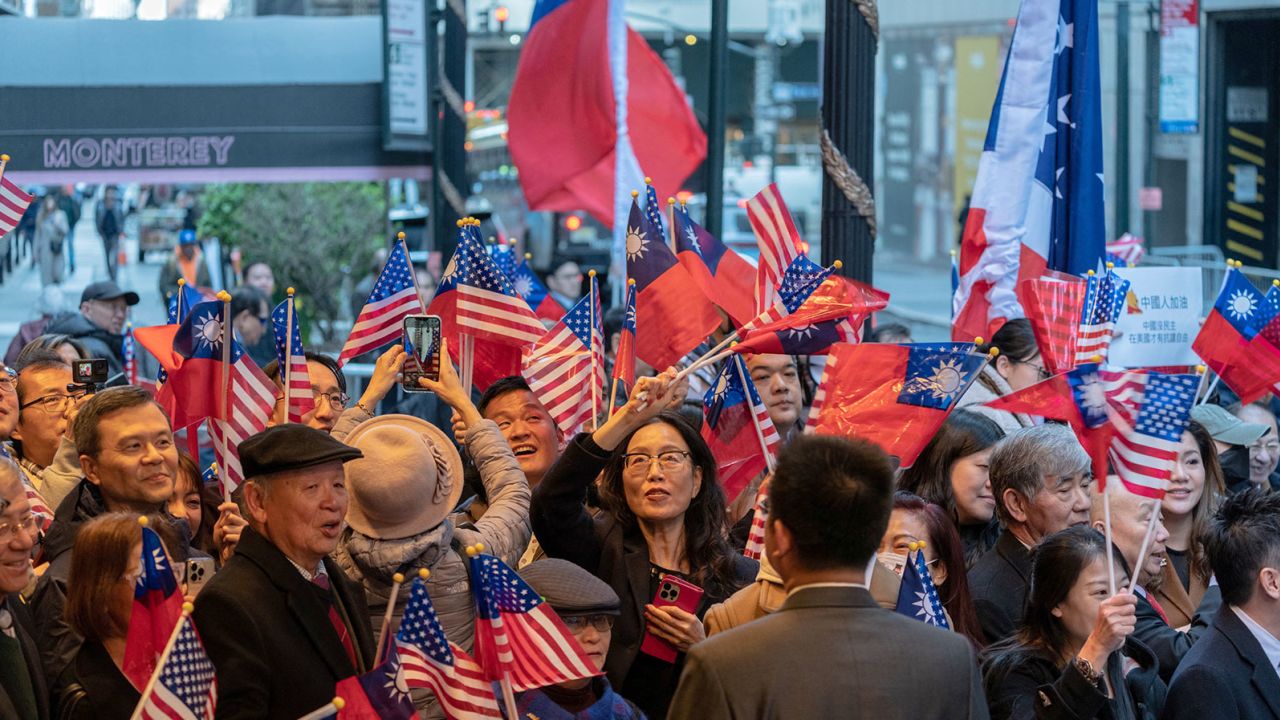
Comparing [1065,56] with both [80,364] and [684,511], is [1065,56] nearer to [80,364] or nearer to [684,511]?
[684,511]

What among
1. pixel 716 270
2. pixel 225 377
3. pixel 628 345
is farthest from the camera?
pixel 716 270

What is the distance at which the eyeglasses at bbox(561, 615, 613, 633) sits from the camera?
527 centimetres

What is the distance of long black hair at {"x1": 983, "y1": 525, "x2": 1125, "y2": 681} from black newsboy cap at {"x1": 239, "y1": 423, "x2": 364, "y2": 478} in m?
2.06

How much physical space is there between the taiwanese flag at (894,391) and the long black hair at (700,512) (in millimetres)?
453

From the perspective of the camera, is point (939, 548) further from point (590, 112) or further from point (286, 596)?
point (590, 112)

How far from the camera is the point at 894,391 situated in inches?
257

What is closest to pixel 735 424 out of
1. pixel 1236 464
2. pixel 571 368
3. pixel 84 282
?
pixel 571 368

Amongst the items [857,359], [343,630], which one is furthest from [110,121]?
[343,630]

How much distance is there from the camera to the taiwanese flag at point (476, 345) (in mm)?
7293

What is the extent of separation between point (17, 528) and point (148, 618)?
1.39 ft

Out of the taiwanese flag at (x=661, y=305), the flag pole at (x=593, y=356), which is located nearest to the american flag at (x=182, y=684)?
the flag pole at (x=593, y=356)

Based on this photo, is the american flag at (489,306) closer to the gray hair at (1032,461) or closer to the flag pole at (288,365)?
the flag pole at (288,365)

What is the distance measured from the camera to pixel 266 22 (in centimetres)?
1534

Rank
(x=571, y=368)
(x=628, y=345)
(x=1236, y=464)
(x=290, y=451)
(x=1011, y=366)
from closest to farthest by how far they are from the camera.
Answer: (x=290, y=451) → (x=628, y=345) → (x=571, y=368) → (x=1011, y=366) → (x=1236, y=464)
